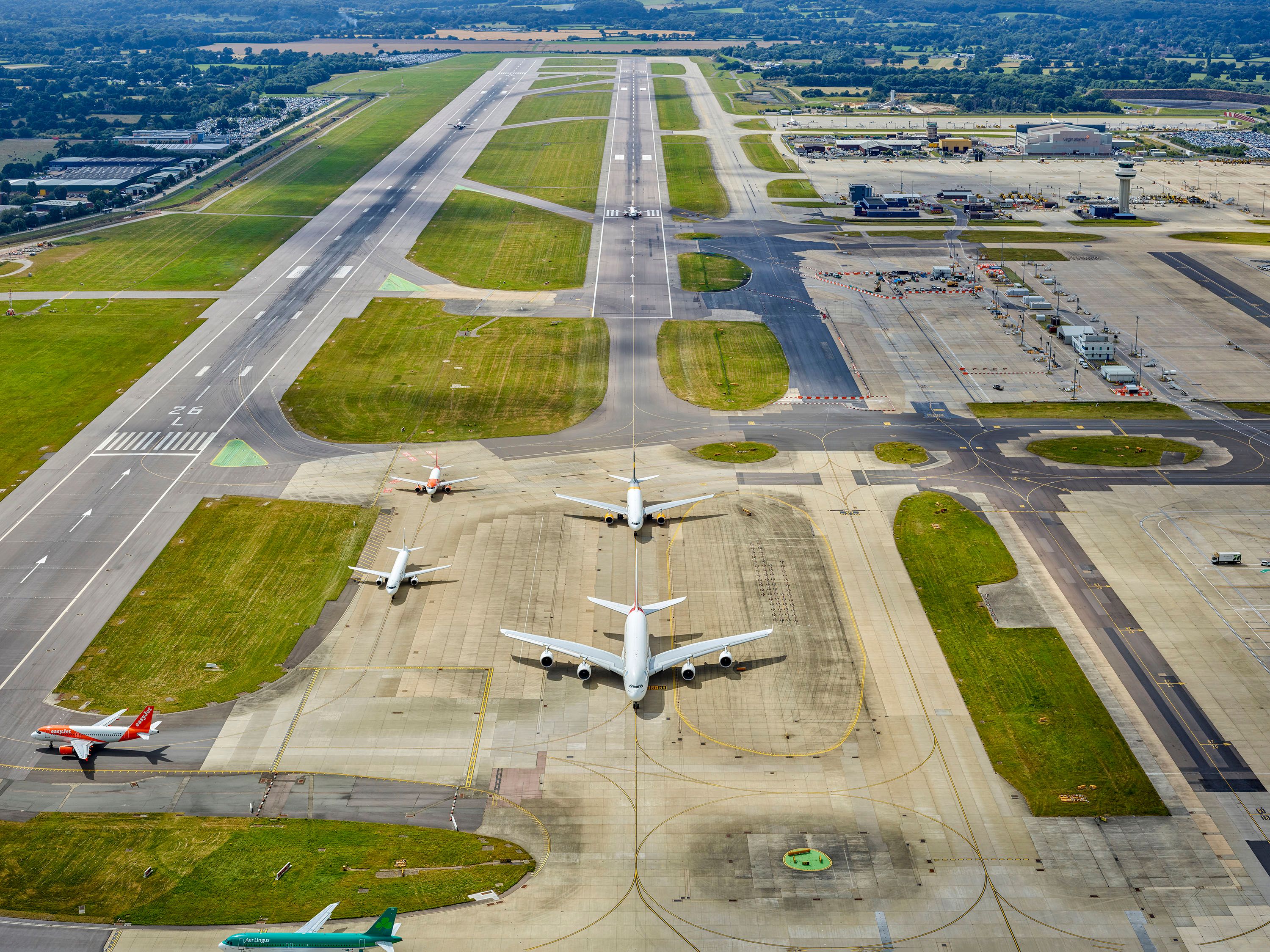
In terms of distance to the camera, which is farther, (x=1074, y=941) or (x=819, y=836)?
(x=819, y=836)

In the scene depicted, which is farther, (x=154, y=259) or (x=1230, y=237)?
(x=1230, y=237)

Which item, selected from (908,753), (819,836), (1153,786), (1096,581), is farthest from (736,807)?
(1096,581)

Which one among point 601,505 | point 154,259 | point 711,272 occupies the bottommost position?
point 154,259

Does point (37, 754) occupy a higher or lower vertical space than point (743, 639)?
lower

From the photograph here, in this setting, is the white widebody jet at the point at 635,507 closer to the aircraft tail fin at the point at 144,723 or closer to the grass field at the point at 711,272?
the aircraft tail fin at the point at 144,723

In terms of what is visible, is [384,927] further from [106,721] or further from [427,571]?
[427,571]

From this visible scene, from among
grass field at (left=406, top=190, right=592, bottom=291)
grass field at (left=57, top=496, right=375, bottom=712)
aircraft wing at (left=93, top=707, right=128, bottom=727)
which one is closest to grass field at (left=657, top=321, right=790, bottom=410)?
grass field at (left=406, top=190, right=592, bottom=291)

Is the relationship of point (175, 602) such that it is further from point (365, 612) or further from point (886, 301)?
point (886, 301)

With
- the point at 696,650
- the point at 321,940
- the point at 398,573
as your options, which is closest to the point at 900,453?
the point at 696,650
